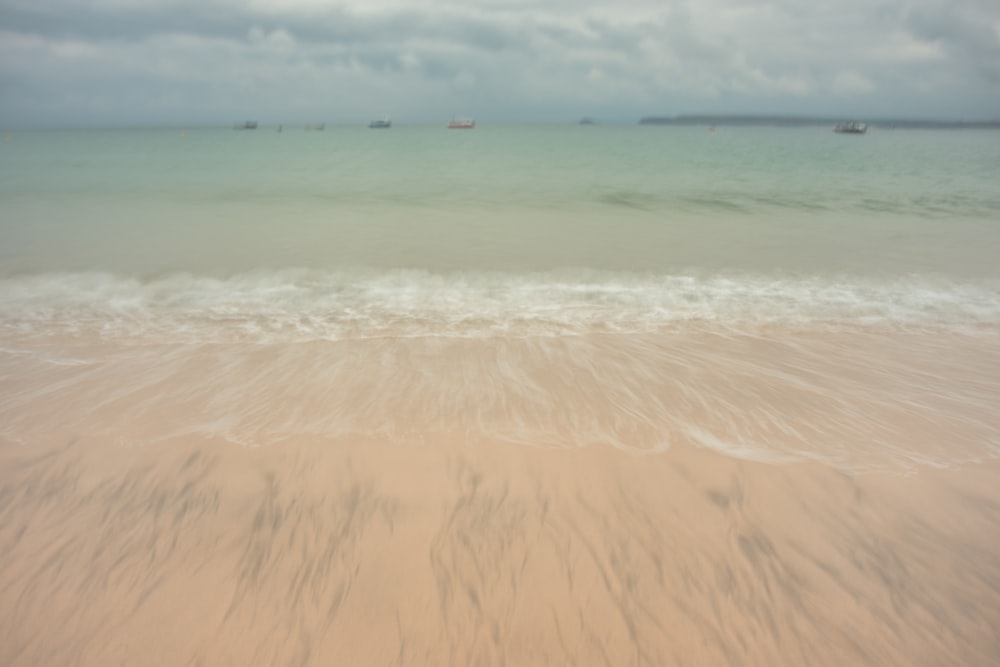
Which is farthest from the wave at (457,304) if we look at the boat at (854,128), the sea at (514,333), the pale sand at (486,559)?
the boat at (854,128)

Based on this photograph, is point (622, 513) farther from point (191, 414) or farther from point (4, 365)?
point (4, 365)

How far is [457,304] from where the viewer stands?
709cm

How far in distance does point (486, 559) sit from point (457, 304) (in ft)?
15.3

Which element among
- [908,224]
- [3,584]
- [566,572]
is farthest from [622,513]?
[908,224]

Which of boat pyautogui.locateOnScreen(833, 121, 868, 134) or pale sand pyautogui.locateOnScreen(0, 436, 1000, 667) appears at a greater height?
boat pyautogui.locateOnScreen(833, 121, 868, 134)

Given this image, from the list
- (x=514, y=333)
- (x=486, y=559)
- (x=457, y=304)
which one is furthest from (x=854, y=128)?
(x=486, y=559)

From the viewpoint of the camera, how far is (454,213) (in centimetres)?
1573

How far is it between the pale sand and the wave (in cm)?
262

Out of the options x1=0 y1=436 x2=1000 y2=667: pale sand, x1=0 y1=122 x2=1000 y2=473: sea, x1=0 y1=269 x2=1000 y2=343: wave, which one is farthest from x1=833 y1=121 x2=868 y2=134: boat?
x1=0 y1=436 x2=1000 y2=667: pale sand

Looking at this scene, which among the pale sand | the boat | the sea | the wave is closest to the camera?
the pale sand

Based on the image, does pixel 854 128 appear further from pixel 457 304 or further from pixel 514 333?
pixel 514 333

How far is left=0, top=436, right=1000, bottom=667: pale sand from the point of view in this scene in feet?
7.79

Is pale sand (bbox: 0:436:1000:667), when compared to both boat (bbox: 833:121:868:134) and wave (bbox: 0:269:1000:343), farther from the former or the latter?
boat (bbox: 833:121:868:134)

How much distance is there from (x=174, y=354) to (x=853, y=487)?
615 cm
